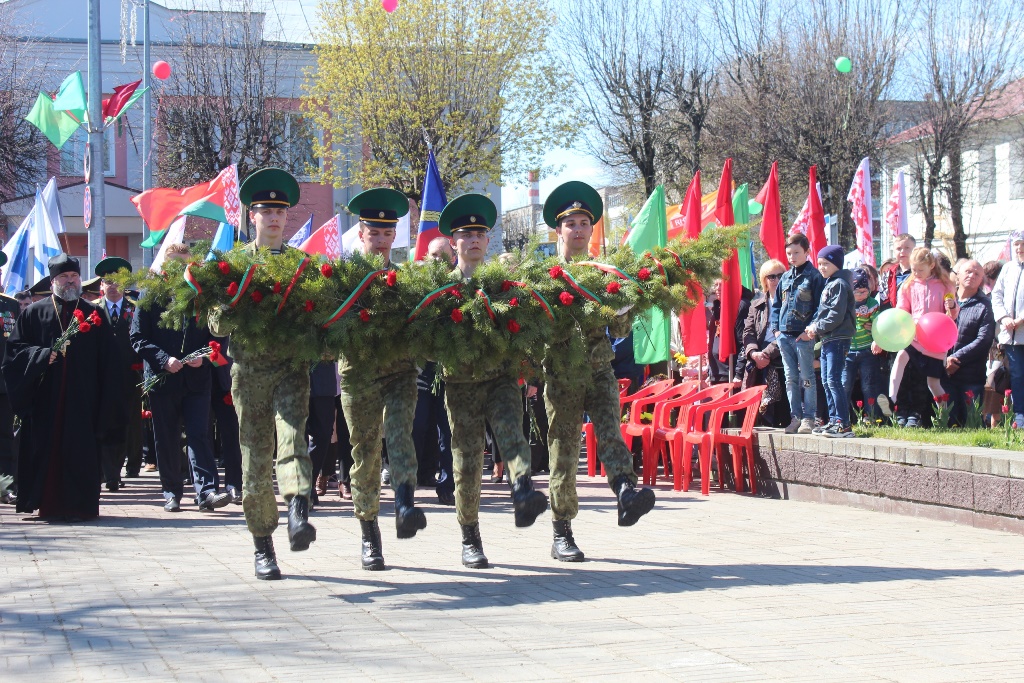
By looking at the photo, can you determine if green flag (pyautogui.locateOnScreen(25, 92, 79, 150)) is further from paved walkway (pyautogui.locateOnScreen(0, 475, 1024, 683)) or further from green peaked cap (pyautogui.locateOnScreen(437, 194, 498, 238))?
green peaked cap (pyautogui.locateOnScreen(437, 194, 498, 238))

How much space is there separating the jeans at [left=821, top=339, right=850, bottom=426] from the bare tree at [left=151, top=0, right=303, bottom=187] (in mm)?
27909

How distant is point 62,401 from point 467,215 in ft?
14.0

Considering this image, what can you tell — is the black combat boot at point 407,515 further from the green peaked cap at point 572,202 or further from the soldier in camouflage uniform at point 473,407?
the green peaked cap at point 572,202

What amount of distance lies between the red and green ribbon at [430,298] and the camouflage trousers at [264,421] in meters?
0.74

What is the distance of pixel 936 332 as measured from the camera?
35.8 feet

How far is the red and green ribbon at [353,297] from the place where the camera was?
637 centimetres

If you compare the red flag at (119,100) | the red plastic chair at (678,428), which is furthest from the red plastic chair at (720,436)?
the red flag at (119,100)

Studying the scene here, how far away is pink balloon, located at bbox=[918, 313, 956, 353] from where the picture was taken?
10.9 meters

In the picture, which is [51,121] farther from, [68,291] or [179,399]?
[179,399]

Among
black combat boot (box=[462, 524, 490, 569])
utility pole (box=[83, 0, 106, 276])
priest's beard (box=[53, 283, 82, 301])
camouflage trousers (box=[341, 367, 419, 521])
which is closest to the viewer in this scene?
camouflage trousers (box=[341, 367, 419, 521])

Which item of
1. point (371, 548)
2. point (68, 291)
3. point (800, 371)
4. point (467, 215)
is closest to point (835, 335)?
point (800, 371)

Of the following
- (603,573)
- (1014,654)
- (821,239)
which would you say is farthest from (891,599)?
(821,239)

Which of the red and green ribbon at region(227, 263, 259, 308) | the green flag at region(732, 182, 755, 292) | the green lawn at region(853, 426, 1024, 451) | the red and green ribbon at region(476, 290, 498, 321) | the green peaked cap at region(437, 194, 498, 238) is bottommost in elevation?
the green lawn at region(853, 426, 1024, 451)

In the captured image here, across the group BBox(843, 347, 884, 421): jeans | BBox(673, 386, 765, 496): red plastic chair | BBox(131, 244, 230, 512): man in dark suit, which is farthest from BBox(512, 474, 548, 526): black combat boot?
BBox(843, 347, 884, 421): jeans
